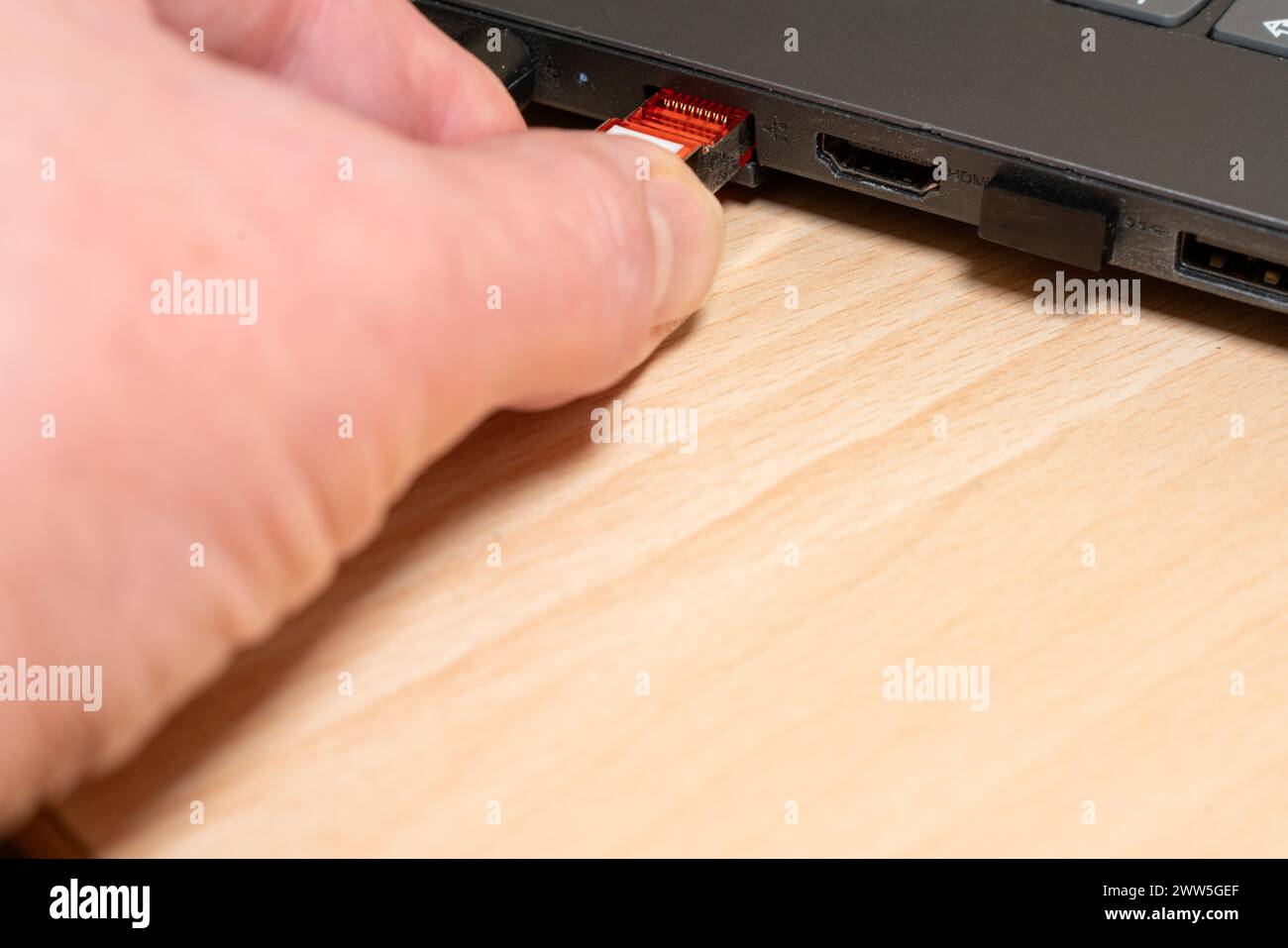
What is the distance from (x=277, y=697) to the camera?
1.39 ft

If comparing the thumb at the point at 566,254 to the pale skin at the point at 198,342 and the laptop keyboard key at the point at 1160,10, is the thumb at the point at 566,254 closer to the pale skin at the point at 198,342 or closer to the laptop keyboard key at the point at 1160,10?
the pale skin at the point at 198,342

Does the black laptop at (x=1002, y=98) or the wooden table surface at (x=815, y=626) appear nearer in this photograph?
the wooden table surface at (x=815, y=626)

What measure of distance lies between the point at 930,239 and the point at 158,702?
→ 1.26ft

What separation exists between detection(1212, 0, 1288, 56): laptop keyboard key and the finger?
293mm

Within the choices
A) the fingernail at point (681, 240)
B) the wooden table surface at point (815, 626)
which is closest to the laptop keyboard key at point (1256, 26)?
the wooden table surface at point (815, 626)

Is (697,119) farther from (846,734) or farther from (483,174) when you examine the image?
(846,734)

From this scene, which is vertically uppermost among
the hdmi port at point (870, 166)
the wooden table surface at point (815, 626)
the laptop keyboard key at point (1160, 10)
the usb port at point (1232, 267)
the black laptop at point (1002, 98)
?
the laptop keyboard key at point (1160, 10)

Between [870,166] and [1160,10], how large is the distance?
0.44 feet

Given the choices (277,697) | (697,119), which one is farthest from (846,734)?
(697,119)

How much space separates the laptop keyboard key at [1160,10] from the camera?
547 millimetres

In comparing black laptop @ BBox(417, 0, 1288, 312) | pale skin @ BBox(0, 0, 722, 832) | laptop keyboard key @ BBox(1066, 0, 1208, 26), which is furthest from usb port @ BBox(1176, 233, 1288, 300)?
pale skin @ BBox(0, 0, 722, 832)

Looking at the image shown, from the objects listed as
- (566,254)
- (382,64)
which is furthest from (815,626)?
(382,64)

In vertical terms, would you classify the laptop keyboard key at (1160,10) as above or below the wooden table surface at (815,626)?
above

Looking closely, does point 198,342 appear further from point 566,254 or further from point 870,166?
point 870,166
